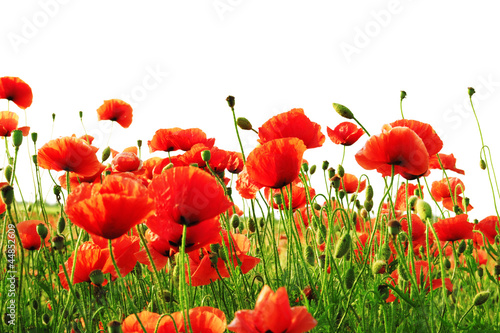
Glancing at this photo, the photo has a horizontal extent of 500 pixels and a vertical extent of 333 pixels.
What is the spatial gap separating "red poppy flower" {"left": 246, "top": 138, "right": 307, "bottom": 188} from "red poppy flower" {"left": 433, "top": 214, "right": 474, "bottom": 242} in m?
0.94

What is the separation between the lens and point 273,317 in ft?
2.92

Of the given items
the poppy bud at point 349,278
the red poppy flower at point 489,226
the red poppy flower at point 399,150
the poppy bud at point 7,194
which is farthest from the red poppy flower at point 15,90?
the red poppy flower at point 489,226

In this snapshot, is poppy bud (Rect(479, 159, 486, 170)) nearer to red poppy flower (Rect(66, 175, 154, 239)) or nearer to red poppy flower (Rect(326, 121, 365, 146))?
red poppy flower (Rect(326, 121, 365, 146))

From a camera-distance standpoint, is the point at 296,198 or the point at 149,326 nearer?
the point at 149,326

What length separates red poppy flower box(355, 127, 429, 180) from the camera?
1413 millimetres

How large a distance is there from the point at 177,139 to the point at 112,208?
3.61 feet

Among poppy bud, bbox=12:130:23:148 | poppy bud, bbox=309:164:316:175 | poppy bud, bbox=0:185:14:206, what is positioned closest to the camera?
poppy bud, bbox=0:185:14:206

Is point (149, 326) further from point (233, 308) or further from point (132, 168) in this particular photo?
point (132, 168)

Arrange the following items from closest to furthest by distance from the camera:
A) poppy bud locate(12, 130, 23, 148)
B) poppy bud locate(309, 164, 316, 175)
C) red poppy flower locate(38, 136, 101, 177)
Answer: poppy bud locate(12, 130, 23, 148)
red poppy flower locate(38, 136, 101, 177)
poppy bud locate(309, 164, 316, 175)

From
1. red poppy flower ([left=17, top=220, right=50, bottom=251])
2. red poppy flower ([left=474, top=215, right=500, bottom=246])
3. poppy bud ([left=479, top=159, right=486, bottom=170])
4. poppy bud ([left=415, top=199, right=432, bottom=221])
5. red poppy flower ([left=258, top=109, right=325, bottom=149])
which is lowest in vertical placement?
red poppy flower ([left=474, top=215, right=500, bottom=246])

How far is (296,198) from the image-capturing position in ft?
6.36

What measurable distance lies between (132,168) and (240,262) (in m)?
0.77

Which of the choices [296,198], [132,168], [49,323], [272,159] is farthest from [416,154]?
[49,323]

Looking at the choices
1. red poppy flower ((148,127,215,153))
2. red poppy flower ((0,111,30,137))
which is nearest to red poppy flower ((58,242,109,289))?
red poppy flower ((148,127,215,153))
